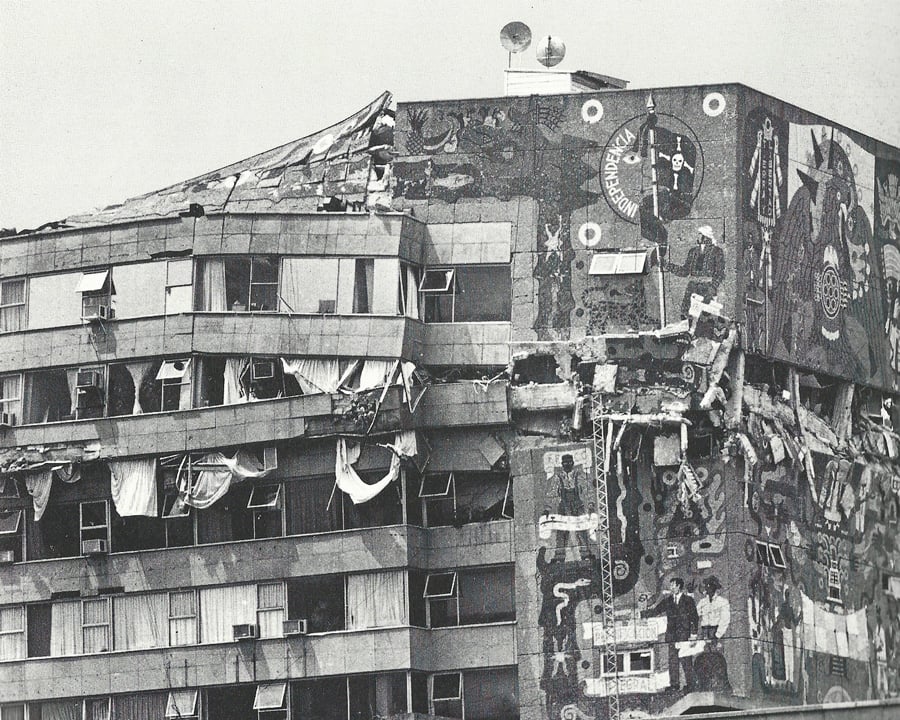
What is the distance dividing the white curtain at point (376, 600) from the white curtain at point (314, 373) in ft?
15.1

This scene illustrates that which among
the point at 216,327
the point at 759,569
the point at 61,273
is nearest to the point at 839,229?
the point at 759,569

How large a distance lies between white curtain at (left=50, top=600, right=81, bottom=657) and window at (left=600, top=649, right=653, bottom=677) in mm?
13234

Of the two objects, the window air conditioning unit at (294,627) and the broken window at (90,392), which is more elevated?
the broken window at (90,392)

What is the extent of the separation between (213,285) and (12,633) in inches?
397

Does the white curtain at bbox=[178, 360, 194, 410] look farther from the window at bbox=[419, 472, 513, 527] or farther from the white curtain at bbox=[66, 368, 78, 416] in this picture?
the window at bbox=[419, 472, 513, 527]

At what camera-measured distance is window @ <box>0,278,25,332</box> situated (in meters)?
53.9

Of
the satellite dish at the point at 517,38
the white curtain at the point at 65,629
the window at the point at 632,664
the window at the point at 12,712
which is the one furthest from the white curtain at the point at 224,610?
the satellite dish at the point at 517,38

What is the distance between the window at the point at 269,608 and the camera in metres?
50.8

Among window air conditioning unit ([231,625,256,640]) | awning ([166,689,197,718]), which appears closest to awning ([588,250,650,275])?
window air conditioning unit ([231,625,256,640])

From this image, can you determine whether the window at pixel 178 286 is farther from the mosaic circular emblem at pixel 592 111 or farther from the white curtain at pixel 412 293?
the mosaic circular emblem at pixel 592 111

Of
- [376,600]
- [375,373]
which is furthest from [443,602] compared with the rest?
[375,373]

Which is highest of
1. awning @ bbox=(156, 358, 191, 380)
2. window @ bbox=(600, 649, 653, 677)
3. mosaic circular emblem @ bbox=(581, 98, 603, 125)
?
mosaic circular emblem @ bbox=(581, 98, 603, 125)

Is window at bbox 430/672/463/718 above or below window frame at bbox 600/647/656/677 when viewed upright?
below

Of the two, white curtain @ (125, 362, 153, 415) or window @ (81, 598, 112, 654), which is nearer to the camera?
window @ (81, 598, 112, 654)
